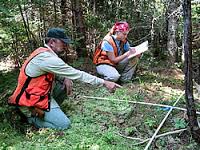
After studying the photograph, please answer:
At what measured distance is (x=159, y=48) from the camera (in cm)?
945

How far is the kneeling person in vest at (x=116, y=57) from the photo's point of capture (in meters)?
6.57

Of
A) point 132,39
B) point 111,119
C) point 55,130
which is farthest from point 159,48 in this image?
point 55,130

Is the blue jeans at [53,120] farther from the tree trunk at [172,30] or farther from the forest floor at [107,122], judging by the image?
the tree trunk at [172,30]

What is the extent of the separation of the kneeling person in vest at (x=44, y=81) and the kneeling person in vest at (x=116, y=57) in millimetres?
1964

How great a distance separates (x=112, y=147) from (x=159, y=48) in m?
5.84

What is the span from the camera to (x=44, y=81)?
186 inches

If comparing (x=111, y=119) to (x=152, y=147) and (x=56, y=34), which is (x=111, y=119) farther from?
(x=56, y=34)

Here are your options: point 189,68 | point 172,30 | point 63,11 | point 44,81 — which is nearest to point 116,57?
A: point 44,81

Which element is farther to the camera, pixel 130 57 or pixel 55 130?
pixel 130 57

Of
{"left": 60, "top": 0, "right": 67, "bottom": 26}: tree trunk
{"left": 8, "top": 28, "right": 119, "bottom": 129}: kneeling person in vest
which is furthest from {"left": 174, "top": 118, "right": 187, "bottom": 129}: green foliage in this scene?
{"left": 60, "top": 0, "right": 67, "bottom": 26}: tree trunk

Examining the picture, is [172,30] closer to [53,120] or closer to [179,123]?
[179,123]

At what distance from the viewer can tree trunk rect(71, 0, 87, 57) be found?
7.89 metres

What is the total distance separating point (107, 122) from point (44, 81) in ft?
3.53

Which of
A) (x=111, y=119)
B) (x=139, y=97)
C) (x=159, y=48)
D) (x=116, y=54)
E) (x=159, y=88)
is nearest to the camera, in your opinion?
(x=111, y=119)
